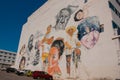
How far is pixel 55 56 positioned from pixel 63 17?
999cm

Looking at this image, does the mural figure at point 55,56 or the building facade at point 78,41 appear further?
the mural figure at point 55,56

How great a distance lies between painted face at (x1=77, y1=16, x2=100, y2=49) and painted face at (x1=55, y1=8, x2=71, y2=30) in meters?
6.04

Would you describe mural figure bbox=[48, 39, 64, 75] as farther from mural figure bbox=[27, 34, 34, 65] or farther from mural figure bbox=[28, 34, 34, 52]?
mural figure bbox=[28, 34, 34, 52]

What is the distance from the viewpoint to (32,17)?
194 ft

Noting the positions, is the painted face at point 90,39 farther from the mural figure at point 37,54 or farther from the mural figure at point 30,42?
the mural figure at point 30,42

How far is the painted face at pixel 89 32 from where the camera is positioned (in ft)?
96.9

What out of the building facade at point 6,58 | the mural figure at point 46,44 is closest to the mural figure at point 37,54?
the mural figure at point 46,44

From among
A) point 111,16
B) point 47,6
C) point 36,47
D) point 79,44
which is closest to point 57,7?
point 47,6

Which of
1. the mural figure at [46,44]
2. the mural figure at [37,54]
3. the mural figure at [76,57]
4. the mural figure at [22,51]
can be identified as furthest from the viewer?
the mural figure at [22,51]

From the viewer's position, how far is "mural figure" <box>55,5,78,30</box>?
126 feet

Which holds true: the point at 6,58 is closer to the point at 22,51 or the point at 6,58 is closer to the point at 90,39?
the point at 22,51

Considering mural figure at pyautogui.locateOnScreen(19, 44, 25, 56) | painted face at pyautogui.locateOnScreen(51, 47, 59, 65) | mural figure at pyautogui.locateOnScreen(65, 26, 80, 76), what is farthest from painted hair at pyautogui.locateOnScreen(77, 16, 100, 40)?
mural figure at pyautogui.locateOnScreen(19, 44, 25, 56)

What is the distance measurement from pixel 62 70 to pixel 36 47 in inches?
597

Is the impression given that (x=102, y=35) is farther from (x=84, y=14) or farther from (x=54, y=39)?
(x=54, y=39)
